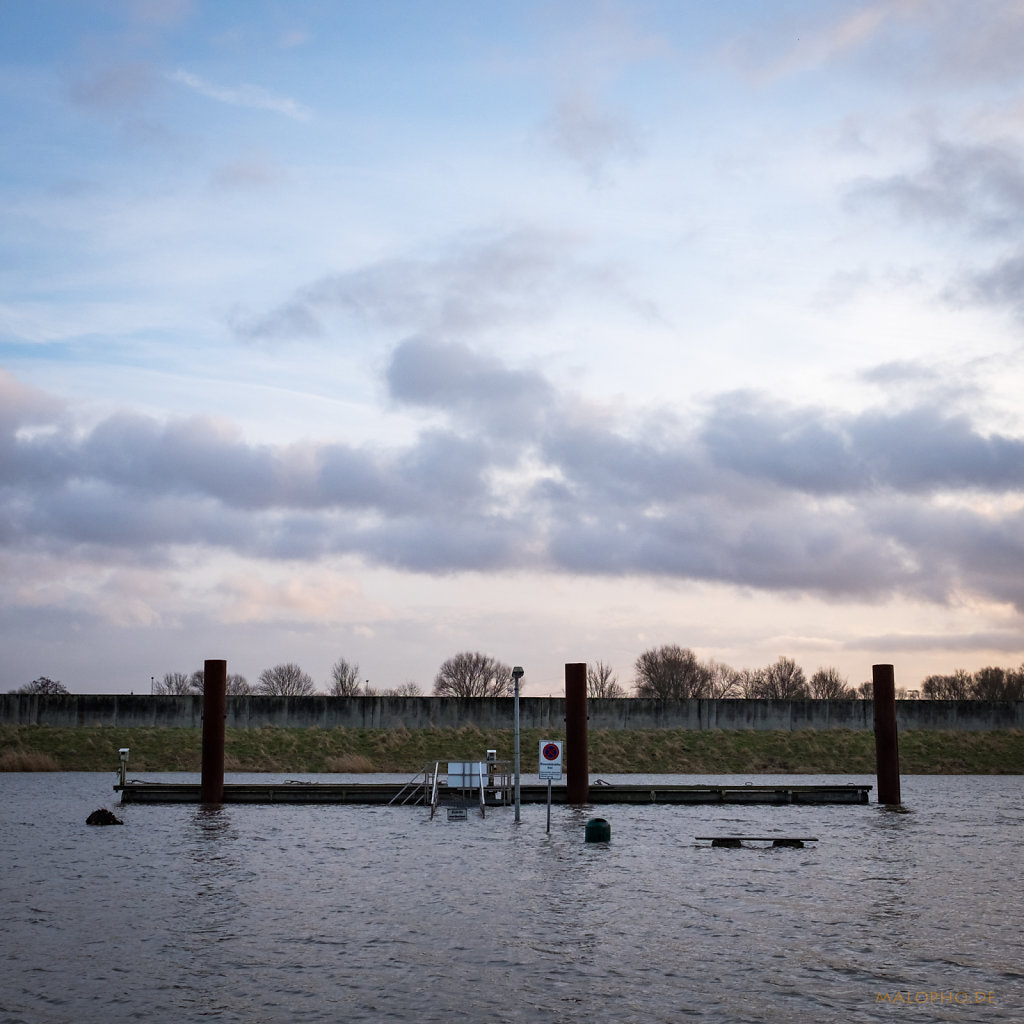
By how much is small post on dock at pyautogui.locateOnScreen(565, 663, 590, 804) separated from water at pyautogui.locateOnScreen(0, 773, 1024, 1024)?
14.9 ft

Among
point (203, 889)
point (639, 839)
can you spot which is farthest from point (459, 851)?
point (203, 889)

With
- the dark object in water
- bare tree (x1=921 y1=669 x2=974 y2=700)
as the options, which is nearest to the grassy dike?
the dark object in water

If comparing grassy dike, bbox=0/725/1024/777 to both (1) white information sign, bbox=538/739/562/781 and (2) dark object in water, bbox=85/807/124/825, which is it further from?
(1) white information sign, bbox=538/739/562/781

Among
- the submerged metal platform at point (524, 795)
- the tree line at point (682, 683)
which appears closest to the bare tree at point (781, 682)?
the tree line at point (682, 683)

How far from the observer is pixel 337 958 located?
19016 mm

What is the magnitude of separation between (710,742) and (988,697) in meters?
94.1

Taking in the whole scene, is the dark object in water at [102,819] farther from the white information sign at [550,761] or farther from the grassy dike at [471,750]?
the grassy dike at [471,750]

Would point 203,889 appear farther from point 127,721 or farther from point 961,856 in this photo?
point 127,721

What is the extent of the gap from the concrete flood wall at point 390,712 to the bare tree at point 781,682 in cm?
7257

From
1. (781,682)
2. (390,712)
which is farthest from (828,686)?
(390,712)

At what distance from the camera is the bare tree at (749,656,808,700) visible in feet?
517

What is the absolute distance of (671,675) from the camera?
144m

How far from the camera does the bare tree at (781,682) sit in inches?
6206

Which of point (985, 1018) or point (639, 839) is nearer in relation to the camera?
point (985, 1018)
